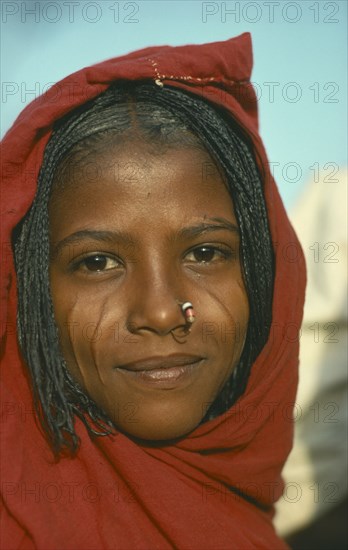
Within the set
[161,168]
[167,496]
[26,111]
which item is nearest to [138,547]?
[167,496]

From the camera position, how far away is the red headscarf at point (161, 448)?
1731 mm

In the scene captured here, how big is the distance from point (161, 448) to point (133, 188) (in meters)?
0.66

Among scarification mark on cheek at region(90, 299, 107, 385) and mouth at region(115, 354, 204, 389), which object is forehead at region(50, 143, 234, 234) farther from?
mouth at region(115, 354, 204, 389)

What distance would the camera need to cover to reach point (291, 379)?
2109 mm

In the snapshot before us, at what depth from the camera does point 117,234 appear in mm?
1768

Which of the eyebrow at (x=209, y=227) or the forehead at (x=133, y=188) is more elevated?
the forehead at (x=133, y=188)

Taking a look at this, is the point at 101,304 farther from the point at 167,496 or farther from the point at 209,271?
the point at 167,496

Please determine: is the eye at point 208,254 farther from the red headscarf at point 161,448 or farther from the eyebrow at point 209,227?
the red headscarf at point 161,448

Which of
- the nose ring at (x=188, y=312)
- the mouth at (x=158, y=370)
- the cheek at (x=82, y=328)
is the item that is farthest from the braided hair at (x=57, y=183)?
the nose ring at (x=188, y=312)

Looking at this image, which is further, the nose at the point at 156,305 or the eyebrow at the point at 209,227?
the eyebrow at the point at 209,227

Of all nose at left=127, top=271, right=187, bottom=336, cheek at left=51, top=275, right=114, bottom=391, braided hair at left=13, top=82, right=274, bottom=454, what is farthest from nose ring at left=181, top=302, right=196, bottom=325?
braided hair at left=13, top=82, right=274, bottom=454

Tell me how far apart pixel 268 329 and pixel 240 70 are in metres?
0.69

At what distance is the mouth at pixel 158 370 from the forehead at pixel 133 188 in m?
0.32

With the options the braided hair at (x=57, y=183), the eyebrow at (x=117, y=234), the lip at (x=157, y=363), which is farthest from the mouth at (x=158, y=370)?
the eyebrow at (x=117, y=234)
